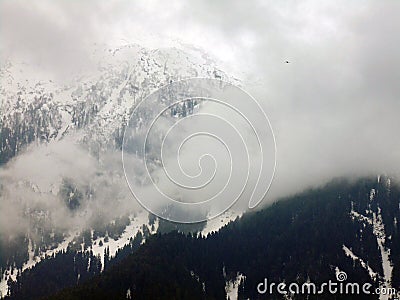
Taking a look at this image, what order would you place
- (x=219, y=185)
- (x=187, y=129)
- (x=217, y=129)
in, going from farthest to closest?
1. (x=187, y=129)
2. (x=219, y=185)
3. (x=217, y=129)

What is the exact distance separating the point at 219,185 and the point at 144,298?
51370mm

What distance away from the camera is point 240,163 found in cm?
13738

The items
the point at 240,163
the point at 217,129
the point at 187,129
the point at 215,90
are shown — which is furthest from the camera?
the point at 215,90

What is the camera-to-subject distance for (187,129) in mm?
175250

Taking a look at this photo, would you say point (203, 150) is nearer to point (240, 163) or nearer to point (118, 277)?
point (240, 163)

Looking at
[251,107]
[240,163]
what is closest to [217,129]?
[251,107]

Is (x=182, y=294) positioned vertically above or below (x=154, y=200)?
below

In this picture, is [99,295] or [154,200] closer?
[99,295]

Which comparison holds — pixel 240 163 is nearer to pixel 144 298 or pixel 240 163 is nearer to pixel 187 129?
pixel 187 129

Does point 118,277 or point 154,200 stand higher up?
point 154,200

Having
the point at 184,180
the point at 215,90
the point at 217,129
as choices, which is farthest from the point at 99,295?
the point at 217,129

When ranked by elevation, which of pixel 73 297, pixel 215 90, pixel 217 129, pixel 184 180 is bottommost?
pixel 73 297

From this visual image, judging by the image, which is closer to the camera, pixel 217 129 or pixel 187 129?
pixel 217 129

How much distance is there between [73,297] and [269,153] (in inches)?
2988
